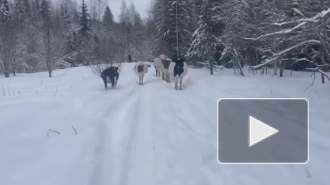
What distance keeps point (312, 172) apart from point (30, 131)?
479 centimetres

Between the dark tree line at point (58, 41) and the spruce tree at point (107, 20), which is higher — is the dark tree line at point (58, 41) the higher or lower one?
the lower one

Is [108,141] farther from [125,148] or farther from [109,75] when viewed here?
[109,75]

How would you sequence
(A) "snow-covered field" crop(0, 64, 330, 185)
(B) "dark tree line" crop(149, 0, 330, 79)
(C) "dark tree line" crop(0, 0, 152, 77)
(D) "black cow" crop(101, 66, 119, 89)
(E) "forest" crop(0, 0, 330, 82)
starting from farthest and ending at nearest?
(C) "dark tree line" crop(0, 0, 152, 77)
(D) "black cow" crop(101, 66, 119, 89)
(B) "dark tree line" crop(149, 0, 330, 79)
(E) "forest" crop(0, 0, 330, 82)
(A) "snow-covered field" crop(0, 64, 330, 185)

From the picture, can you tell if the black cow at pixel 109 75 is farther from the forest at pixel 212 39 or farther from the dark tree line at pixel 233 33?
the dark tree line at pixel 233 33

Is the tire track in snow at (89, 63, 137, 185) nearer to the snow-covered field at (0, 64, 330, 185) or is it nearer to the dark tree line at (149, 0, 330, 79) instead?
the snow-covered field at (0, 64, 330, 185)

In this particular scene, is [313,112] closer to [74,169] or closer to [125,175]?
[125,175]

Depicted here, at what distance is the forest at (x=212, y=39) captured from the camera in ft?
21.9

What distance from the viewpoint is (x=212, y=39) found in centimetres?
2180

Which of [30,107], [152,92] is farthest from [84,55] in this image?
[30,107]
